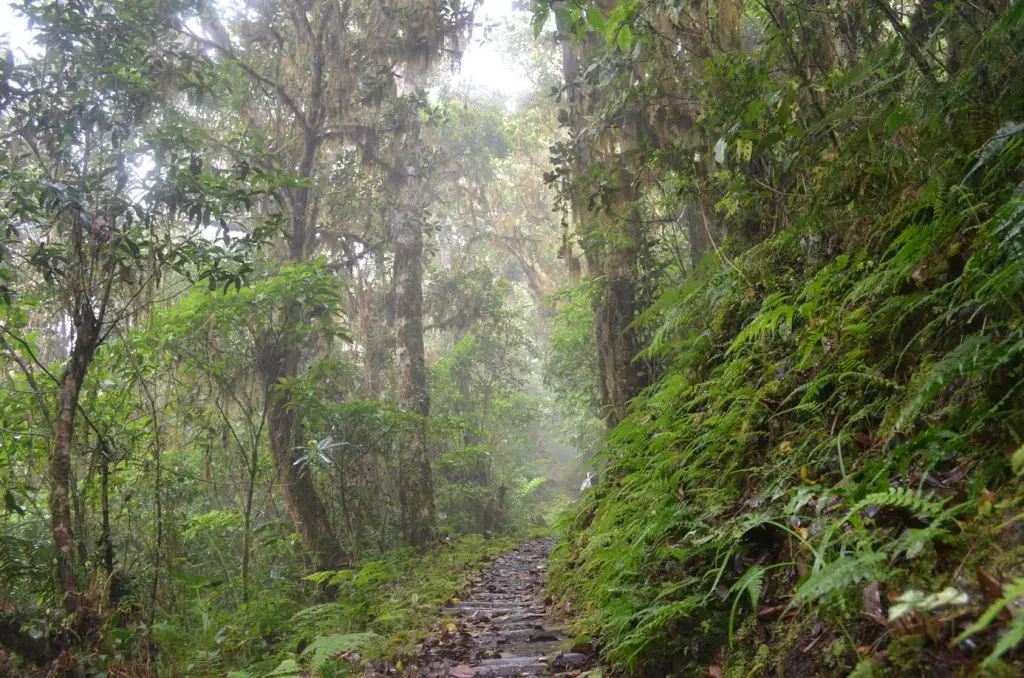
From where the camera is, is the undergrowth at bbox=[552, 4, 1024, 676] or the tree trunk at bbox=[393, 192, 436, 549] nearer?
the undergrowth at bbox=[552, 4, 1024, 676]

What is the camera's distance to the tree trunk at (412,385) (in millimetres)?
10039

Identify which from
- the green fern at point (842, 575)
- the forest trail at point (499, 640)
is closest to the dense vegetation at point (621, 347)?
the green fern at point (842, 575)

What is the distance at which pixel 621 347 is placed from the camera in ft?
25.0

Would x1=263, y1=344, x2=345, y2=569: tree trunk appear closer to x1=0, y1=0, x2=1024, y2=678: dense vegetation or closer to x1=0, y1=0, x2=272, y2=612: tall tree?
x1=0, y1=0, x2=1024, y2=678: dense vegetation

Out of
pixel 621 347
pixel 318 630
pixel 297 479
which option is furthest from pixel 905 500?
pixel 297 479

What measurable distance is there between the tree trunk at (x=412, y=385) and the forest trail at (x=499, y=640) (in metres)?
3.58

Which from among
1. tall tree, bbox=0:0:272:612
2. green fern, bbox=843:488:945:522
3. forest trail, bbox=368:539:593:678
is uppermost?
tall tree, bbox=0:0:272:612

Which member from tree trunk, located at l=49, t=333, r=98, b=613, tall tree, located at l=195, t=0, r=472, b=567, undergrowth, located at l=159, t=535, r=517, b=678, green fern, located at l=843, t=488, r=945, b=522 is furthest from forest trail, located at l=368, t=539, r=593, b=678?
tall tree, located at l=195, t=0, r=472, b=567

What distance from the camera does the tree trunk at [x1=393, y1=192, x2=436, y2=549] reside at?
10.0 metres

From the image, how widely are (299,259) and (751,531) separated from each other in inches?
344

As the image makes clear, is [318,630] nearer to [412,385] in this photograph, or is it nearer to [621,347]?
[621,347]

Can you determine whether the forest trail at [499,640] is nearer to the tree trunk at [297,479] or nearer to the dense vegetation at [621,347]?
the dense vegetation at [621,347]

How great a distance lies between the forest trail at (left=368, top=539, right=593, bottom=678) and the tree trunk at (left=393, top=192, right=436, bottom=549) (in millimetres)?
3582

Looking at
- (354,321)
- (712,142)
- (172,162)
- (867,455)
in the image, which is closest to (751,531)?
(867,455)
